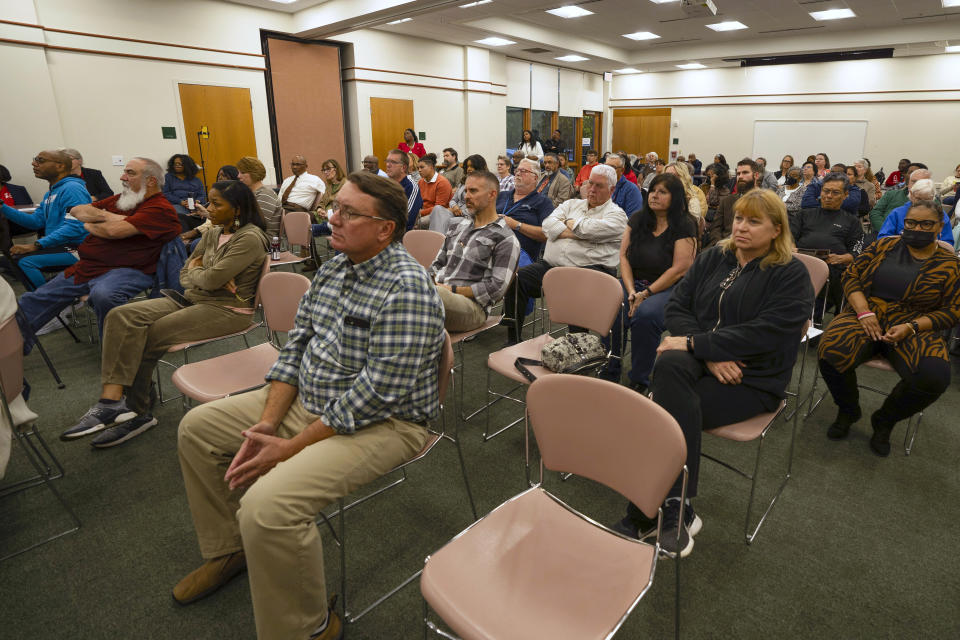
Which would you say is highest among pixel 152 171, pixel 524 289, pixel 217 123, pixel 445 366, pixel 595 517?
Answer: pixel 217 123

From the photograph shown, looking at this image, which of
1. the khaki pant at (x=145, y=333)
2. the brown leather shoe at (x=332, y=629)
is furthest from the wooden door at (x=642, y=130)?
the brown leather shoe at (x=332, y=629)

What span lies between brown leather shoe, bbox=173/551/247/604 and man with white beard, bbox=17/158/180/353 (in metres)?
1.94

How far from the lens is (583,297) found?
2734mm

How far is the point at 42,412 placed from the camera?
3152 millimetres

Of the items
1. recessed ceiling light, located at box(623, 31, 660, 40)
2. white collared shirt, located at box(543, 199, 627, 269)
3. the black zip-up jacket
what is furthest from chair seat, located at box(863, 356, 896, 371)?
recessed ceiling light, located at box(623, 31, 660, 40)

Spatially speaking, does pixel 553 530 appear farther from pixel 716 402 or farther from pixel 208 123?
pixel 208 123

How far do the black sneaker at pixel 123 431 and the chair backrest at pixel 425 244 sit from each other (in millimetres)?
1860

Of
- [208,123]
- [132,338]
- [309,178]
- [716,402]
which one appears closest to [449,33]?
[208,123]

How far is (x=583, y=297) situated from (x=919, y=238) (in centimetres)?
169

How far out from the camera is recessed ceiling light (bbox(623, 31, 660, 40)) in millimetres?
11432

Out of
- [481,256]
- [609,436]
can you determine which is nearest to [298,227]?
[481,256]

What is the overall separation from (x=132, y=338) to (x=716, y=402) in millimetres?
2723

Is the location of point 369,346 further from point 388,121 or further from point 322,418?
point 388,121

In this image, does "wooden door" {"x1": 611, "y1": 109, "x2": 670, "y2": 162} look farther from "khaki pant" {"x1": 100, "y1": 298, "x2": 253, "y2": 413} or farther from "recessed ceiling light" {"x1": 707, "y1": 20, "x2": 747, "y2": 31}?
"khaki pant" {"x1": 100, "y1": 298, "x2": 253, "y2": 413}
